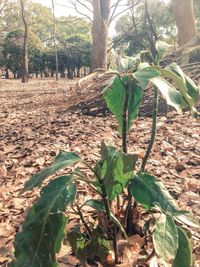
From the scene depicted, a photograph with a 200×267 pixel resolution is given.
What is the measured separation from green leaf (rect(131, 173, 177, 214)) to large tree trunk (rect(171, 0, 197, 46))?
6785mm

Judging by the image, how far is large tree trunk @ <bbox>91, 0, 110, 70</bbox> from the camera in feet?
37.1

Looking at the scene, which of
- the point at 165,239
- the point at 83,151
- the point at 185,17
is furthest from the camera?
the point at 185,17

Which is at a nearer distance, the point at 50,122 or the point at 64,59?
the point at 50,122

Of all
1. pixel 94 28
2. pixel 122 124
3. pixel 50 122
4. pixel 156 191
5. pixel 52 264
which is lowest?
pixel 50 122

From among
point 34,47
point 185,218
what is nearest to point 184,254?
point 185,218

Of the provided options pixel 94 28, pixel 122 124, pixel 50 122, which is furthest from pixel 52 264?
pixel 94 28

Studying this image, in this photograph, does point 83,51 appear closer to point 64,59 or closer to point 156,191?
point 64,59

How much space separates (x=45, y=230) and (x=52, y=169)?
0.53 ft

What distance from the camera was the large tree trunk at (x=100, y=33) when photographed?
11.3m

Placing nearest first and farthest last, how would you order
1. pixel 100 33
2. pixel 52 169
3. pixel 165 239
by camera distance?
1. pixel 165 239
2. pixel 52 169
3. pixel 100 33

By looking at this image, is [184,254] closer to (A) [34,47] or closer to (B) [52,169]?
(B) [52,169]

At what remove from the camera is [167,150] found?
→ 2.77 metres

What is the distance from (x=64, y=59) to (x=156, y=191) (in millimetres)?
37203

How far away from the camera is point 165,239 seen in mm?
860
